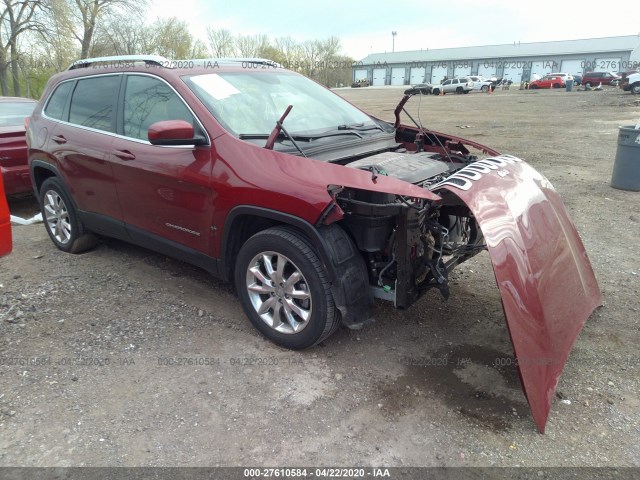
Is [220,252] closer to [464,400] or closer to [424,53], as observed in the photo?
[464,400]

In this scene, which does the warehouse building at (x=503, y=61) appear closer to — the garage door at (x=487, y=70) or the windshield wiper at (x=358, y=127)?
the garage door at (x=487, y=70)

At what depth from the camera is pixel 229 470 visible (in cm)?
241

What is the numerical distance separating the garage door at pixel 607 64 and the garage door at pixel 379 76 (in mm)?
34479

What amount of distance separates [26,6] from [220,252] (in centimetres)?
3039

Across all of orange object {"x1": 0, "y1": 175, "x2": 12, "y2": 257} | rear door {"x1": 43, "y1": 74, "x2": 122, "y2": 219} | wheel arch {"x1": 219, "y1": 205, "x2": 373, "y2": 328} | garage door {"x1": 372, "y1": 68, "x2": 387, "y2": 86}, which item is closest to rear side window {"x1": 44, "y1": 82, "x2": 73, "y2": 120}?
rear door {"x1": 43, "y1": 74, "x2": 122, "y2": 219}

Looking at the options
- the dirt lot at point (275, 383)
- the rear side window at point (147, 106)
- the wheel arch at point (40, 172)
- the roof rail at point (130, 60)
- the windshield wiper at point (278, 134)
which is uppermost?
the roof rail at point (130, 60)

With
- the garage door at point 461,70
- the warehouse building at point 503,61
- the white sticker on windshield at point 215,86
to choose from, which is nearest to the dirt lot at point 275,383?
the white sticker on windshield at point 215,86

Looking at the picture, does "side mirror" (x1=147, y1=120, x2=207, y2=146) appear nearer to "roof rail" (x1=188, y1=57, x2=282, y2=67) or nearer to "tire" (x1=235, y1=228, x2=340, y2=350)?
"tire" (x1=235, y1=228, x2=340, y2=350)

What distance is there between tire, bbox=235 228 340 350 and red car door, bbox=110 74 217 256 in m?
0.45

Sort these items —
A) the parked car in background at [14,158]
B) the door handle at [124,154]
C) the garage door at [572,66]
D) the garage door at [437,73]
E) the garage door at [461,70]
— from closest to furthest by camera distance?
the door handle at [124,154]
the parked car in background at [14,158]
the garage door at [572,66]
the garage door at [461,70]
the garage door at [437,73]

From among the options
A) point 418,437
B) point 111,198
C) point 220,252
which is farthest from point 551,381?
point 111,198

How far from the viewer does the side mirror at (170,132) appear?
3197 millimetres

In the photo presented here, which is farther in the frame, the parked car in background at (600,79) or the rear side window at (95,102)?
the parked car in background at (600,79)

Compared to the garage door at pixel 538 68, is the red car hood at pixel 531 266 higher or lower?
lower
